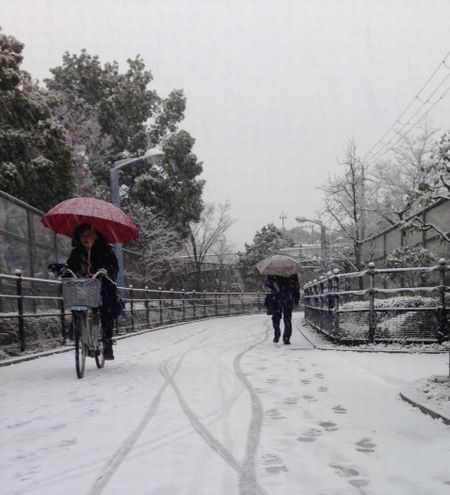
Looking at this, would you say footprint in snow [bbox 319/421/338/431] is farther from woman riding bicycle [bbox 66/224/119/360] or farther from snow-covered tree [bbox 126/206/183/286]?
snow-covered tree [bbox 126/206/183/286]

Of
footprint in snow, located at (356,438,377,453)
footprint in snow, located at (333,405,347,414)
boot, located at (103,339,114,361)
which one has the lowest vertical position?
footprint in snow, located at (333,405,347,414)

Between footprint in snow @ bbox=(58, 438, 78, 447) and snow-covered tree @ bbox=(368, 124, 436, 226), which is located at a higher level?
snow-covered tree @ bbox=(368, 124, 436, 226)

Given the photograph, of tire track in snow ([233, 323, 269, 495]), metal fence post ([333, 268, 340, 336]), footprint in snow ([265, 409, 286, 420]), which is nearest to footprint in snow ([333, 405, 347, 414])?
footprint in snow ([265, 409, 286, 420])

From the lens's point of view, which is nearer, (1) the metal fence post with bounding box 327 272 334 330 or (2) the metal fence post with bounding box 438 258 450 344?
(2) the metal fence post with bounding box 438 258 450 344

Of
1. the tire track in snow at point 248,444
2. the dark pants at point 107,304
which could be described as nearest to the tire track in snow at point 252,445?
the tire track in snow at point 248,444

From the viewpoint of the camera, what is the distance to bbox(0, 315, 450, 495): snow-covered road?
252cm

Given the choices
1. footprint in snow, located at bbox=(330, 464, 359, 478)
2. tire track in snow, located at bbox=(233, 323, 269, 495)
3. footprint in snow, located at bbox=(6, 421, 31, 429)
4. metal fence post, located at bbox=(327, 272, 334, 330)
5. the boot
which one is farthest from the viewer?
metal fence post, located at bbox=(327, 272, 334, 330)

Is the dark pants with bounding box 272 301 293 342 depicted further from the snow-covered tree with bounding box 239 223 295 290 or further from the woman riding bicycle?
the snow-covered tree with bounding box 239 223 295 290

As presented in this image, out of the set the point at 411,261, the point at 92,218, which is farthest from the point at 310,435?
the point at 411,261

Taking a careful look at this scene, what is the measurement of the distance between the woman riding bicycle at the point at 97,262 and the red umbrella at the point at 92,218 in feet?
0.67

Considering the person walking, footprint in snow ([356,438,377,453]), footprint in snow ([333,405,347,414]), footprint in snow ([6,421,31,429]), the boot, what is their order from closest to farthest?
1. footprint in snow ([356,438,377,453])
2. footprint in snow ([6,421,31,429])
3. footprint in snow ([333,405,347,414])
4. the boot
5. the person walking

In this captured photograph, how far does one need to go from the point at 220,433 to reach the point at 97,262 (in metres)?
3.28

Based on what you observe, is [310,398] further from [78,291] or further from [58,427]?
[78,291]

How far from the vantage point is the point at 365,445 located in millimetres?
3092
